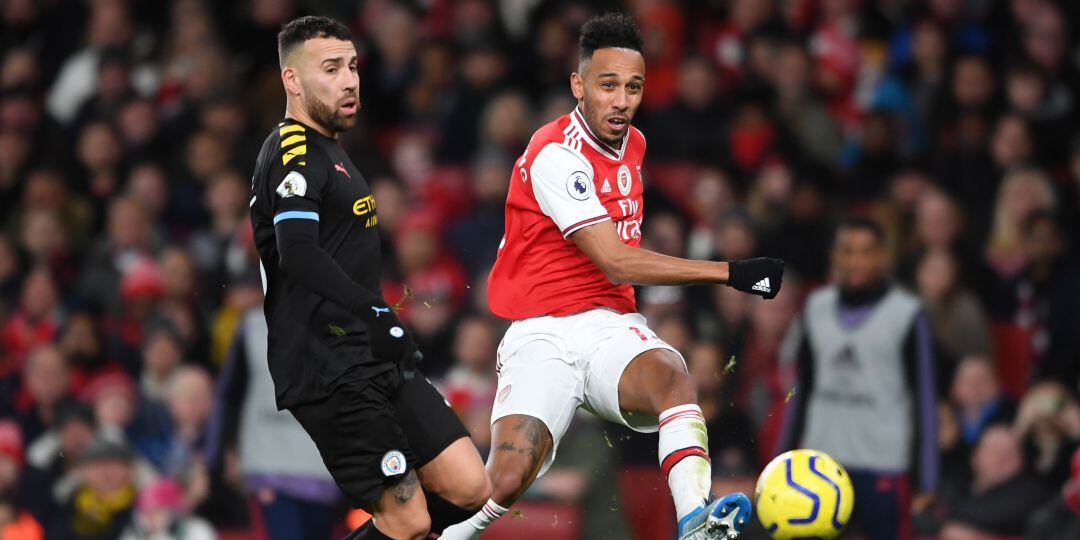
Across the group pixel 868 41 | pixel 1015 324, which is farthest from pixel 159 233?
pixel 1015 324

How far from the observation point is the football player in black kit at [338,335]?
18.7 ft

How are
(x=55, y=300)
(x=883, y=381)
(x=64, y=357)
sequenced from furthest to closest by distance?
(x=55, y=300), (x=64, y=357), (x=883, y=381)

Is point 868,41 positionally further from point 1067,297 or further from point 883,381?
point 883,381

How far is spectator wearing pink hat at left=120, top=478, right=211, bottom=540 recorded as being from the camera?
943 cm

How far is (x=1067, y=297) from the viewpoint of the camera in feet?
31.9

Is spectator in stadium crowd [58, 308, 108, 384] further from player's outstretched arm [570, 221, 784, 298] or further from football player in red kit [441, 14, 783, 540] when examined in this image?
player's outstretched arm [570, 221, 784, 298]

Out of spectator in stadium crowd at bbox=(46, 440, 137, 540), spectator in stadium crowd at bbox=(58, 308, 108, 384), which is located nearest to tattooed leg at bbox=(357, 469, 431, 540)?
spectator in stadium crowd at bbox=(46, 440, 137, 540)

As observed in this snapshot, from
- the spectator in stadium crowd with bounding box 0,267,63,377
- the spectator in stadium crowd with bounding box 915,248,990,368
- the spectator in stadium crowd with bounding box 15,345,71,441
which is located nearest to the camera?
the spectator in stadium crowd with bounding box 915,248,990,368

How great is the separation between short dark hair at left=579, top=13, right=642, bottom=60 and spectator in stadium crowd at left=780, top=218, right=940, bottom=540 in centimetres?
269

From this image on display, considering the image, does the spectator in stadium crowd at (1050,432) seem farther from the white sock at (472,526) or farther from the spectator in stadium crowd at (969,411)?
the white sock at (472,526)

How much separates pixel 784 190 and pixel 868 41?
164cm

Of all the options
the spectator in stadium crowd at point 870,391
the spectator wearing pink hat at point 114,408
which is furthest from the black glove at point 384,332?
the spectator wearing pink hat at point 114,408

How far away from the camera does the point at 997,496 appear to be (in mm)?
8820

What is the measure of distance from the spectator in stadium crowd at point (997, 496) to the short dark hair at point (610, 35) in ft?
11.6
